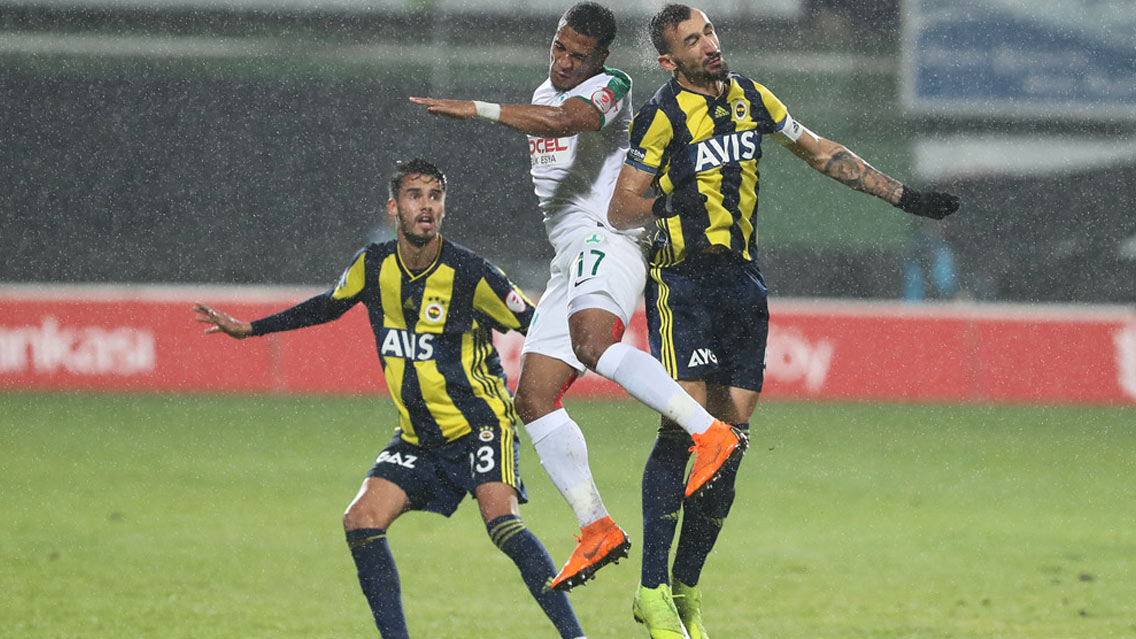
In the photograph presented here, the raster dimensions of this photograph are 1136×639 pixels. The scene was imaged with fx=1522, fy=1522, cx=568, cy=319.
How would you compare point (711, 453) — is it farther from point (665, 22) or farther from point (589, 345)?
point (665, 22)

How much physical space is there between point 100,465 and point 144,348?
3767mm

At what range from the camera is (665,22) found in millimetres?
5078

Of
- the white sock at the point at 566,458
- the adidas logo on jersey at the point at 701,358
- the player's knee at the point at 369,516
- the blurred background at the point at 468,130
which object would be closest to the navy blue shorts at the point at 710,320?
the adidas logo on jersey at the point at 701,358

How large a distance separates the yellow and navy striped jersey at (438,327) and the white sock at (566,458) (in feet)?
0.93

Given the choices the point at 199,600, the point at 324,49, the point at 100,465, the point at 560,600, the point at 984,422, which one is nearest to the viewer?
the point at 560,600

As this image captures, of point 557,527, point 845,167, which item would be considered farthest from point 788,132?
point 557,527

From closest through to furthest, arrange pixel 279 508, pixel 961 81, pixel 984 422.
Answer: pixel 279 508
pixel 984 422
pixel 961 81

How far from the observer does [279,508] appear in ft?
30.1

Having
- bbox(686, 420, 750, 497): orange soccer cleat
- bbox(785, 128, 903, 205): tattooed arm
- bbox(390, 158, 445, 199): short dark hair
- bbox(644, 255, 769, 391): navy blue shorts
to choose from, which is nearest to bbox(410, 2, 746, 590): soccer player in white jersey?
bbox(686, 420, 750, 497): orange soccer cleat

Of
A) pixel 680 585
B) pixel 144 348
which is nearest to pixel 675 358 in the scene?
pixel 680 585

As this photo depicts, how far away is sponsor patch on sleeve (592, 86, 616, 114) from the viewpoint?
5.20 metres

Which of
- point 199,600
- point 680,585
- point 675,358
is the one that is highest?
point 675,358

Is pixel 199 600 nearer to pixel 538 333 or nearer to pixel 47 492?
pixel 538 333

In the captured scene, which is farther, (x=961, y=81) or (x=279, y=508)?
(x=961, y=81)
